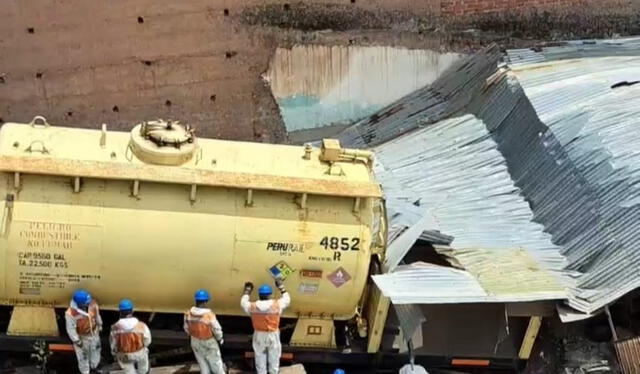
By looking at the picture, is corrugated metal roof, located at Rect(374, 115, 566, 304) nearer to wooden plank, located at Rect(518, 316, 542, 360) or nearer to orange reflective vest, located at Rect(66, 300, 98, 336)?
wooden plank, located at Rect(518, 316, 542, 360)

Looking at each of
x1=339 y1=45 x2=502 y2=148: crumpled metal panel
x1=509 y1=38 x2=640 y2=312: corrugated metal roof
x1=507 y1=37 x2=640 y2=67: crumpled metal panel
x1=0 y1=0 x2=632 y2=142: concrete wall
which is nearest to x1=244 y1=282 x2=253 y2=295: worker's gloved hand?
x1=509 y1=38 x2=640 y2=312: corrugated metal roof

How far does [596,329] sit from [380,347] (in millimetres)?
2381


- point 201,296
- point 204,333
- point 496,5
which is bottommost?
point 204,333

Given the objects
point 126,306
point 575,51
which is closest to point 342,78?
point 575,51

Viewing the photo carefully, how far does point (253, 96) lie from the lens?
43.4ft

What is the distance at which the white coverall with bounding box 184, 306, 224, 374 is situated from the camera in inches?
360

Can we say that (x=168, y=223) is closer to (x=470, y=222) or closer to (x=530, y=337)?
(x=470, y=222)

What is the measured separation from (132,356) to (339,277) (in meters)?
2.22

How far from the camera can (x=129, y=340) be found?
9.09m

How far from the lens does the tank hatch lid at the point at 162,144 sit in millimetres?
9320

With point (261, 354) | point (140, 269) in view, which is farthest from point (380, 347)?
point (140, 269)

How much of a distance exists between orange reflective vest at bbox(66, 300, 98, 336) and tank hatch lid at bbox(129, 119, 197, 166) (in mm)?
1573

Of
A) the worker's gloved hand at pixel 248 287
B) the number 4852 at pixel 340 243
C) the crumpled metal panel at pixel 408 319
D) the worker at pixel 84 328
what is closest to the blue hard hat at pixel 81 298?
the worker at pixel 84 328

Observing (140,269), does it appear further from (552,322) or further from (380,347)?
(552,322)
